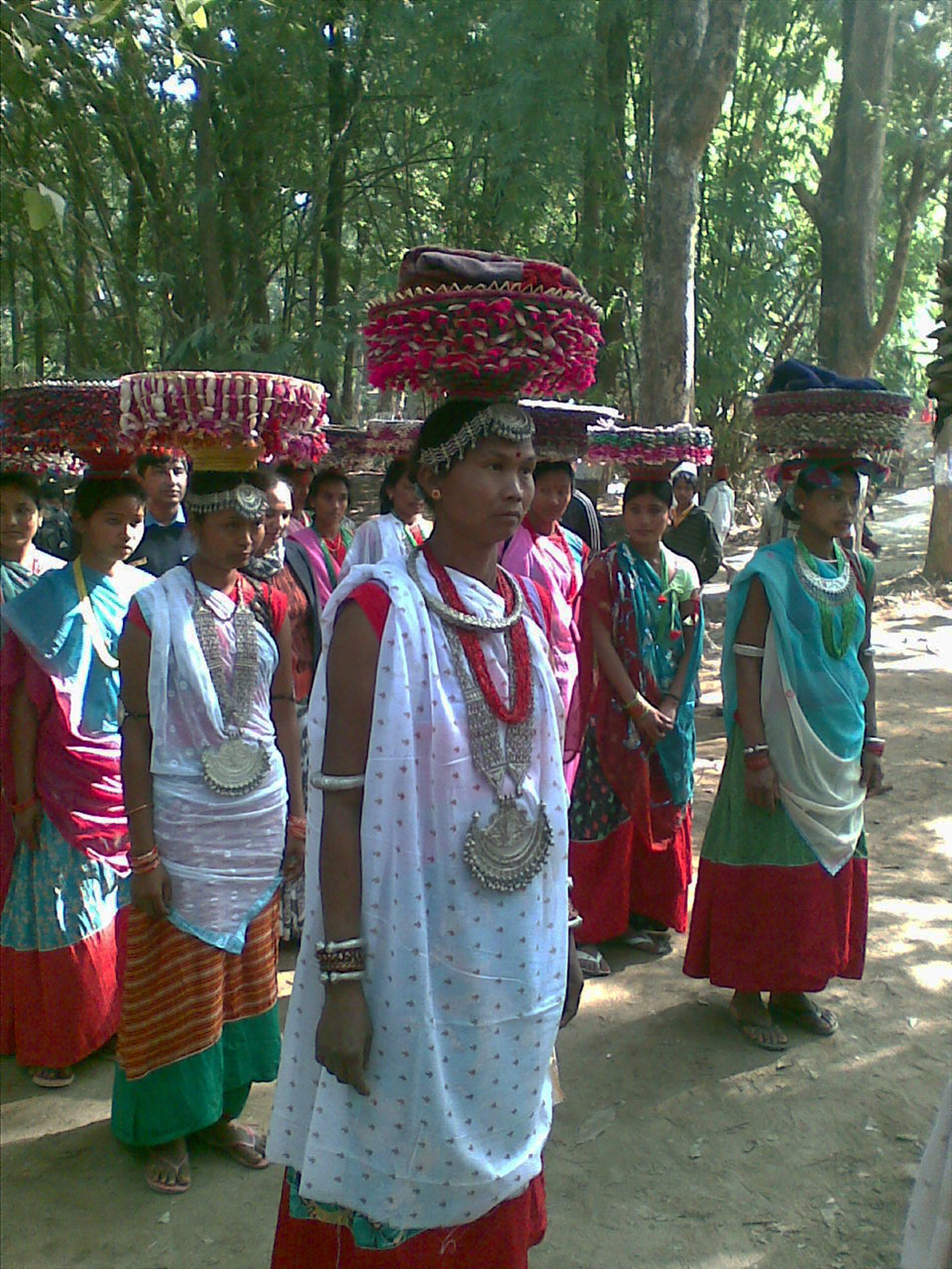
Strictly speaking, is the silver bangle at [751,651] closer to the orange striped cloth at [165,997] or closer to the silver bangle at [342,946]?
the orange striped cloth at [165,997]

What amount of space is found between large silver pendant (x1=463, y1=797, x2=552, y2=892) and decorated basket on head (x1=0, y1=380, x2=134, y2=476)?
2.03m

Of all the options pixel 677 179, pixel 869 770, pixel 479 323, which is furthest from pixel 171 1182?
pixel 677 179

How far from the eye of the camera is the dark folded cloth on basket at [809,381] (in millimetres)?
4000

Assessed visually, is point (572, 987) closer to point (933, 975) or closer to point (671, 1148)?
point (671, 1148)

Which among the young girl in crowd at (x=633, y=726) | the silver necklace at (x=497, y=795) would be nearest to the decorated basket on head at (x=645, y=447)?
the young girl in crowd at (x=633, y=726)

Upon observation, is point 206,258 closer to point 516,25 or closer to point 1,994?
point 516,25

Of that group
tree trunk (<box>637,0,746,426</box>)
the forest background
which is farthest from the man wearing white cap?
the forest background

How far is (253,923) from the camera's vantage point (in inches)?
134

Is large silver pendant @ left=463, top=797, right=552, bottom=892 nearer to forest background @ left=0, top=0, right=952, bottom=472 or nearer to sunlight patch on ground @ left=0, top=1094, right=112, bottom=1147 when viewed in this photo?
sunlight patch on ground @ left=0, top=1094, right=112, bottom=1147

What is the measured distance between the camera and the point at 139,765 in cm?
319

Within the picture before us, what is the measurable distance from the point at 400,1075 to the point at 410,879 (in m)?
0.37

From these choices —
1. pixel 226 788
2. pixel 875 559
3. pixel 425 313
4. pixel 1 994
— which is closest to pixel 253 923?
pixel 226 788

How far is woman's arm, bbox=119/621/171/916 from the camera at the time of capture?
3172 millimetres

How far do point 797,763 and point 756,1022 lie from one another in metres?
1.00
